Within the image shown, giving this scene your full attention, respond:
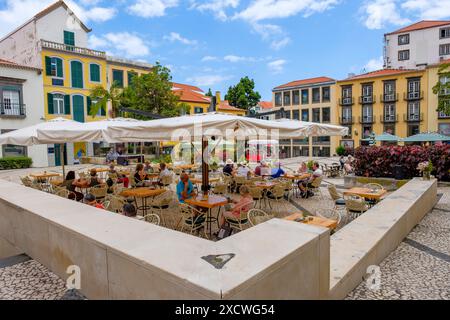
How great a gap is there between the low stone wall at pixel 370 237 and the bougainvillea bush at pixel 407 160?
4769 millimetres

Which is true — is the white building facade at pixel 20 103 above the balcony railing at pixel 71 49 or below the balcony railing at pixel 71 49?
below

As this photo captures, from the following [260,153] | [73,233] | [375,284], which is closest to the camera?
[73,233]

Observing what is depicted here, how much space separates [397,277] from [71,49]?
29.8m

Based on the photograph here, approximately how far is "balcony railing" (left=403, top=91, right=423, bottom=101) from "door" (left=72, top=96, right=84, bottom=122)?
118 ft

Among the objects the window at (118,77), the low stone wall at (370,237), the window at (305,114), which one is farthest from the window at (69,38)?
the window at (305,114)

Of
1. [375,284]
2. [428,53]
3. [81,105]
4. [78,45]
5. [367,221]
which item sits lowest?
[375,284]

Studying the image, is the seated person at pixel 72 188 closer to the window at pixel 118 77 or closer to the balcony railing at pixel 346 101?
the window at pixel 118 77

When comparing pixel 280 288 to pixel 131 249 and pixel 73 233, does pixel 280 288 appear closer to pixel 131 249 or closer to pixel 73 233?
pixel 131 249

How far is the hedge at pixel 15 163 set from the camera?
21.5 meters

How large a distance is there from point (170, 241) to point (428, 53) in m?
53.1

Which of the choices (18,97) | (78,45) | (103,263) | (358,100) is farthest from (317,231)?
(358,100)

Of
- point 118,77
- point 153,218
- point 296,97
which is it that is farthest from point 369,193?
point 296,97

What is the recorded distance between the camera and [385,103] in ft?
128
